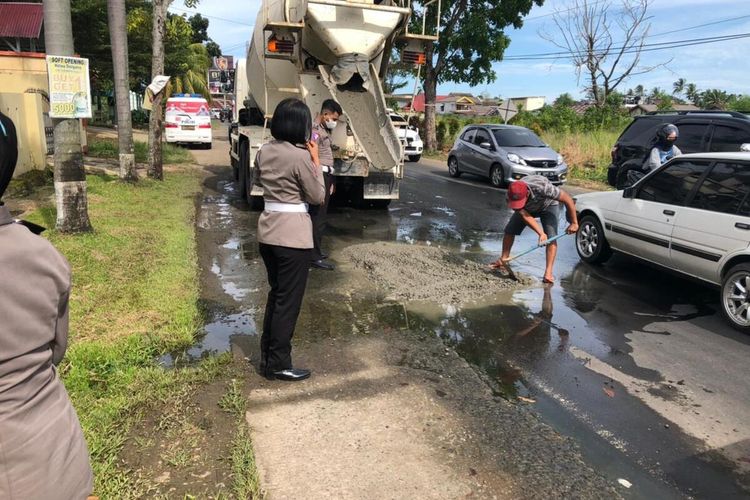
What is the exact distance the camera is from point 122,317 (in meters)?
4.84

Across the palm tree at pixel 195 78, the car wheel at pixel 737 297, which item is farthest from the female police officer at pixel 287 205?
the palm tree at pixel 195 78

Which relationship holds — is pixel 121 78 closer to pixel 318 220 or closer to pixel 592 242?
pixel 318 220

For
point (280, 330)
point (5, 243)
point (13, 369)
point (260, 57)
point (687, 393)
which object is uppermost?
point (260, 57)

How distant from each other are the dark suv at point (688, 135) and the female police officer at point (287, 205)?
8.49m

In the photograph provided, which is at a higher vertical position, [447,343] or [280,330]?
[280,330]

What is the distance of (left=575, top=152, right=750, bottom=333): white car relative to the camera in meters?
5.33

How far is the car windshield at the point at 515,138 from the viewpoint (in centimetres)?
1565

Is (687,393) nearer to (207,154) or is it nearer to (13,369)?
(13,369)

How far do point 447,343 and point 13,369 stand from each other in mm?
3810

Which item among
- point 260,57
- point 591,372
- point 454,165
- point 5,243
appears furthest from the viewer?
point 454,165

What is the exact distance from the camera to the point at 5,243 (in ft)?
4.64

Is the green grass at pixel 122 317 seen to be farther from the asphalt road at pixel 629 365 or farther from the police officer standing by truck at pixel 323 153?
the asphalt road at pixel 629 365

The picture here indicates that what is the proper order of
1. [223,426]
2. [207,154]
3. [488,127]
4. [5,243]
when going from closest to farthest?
[5,243] < [223,426] < [488,127] < [207,154]

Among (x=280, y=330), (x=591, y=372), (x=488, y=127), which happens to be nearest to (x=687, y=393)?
(x=591, y=372)
